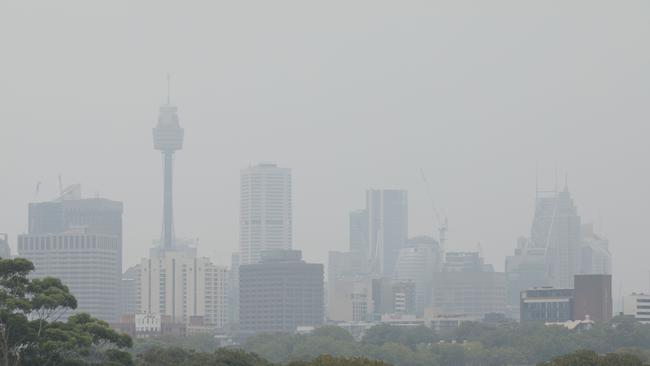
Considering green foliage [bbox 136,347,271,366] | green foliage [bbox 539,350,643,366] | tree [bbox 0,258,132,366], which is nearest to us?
tree [bbox 0,258,132,366]

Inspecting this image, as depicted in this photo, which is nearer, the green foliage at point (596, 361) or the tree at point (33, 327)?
the tree at point (33, 327)

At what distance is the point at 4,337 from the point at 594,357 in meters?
56.2

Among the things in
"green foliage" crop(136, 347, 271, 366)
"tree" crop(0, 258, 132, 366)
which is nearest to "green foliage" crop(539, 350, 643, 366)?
"green foliage" crop(136, 347, 271, 366)

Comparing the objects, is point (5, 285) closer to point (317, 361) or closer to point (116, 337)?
point (116, 337)

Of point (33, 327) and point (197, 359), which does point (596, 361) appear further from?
point (33, 327)

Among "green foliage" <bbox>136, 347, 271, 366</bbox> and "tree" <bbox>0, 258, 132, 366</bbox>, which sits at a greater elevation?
"tree" <bbox>0, 258, 132, 366</bbox>

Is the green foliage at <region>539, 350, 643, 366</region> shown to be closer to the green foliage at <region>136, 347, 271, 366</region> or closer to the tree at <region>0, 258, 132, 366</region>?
the green foliage at <region>136, 347, 271, 366</region>

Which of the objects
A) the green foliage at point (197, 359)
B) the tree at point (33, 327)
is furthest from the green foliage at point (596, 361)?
the tree at point (33, 327)

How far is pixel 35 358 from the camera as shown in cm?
9594

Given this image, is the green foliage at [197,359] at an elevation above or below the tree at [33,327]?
below

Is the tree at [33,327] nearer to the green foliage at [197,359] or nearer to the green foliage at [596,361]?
the green foliage at [197,359]

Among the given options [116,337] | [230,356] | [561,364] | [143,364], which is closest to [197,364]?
[143,364]

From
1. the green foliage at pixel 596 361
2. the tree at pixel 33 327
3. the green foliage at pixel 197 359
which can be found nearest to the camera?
the tree at pixel 33 327

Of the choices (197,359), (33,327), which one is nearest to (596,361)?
(197,359)
